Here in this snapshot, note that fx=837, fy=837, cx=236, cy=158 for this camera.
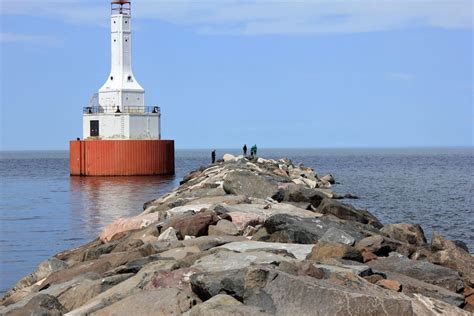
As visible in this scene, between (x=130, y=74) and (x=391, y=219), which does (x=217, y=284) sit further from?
(x=130, y=74)

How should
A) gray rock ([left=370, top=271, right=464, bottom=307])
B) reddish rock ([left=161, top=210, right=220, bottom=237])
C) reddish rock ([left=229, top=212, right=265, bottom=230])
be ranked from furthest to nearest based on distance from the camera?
1. reddish rock ([left=229, top=212, right=265, bottom=230])
2. reddish rock ([left=161, top=210, right=220, bottom=237])
3. gray rock ([left=370, top=271, right=464, bottom=307])

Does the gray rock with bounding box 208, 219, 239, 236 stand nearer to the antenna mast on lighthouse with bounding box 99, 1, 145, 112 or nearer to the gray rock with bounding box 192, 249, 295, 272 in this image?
the gray rock with bounding box 192, 249, 295, 272

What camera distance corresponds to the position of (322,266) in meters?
7.14

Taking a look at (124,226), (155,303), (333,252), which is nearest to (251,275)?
(155,303)

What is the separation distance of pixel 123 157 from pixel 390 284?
116 ft

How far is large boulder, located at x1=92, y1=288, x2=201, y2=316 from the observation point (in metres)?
6.52

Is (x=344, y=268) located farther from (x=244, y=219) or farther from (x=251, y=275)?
(x=244, y=219)

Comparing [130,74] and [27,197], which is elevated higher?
[130,74]

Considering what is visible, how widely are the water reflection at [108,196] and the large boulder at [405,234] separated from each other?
29.0ft

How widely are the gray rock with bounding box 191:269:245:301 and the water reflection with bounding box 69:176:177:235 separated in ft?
41.8

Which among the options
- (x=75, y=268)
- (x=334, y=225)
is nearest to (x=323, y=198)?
(x=334, y=225)

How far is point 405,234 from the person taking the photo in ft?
39.9

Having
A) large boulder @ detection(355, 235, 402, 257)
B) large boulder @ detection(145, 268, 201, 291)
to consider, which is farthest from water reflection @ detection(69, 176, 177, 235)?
large boulder @ detection(145, 268, 201, 291)

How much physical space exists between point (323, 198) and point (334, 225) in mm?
4482
